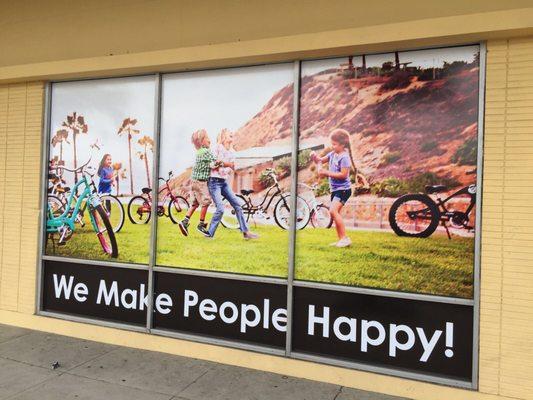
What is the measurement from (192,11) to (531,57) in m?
3.38

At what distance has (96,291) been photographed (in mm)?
5645

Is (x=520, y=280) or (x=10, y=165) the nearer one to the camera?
(x=520, y=280)

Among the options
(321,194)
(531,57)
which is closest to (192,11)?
(321,194)

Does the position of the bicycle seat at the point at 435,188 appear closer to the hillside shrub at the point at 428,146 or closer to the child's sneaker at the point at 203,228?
the hillside shrub at the point at 428,146

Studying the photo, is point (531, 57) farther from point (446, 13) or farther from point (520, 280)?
point (520, 280)

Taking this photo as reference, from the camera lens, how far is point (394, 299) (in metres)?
4.37

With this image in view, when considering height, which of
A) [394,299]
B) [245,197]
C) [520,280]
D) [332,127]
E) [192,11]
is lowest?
[394,299]

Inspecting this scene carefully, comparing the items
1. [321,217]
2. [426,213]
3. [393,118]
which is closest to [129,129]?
[321,217]

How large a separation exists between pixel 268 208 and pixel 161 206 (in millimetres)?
1310

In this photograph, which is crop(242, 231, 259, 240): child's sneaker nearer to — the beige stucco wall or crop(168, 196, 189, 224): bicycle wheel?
crop(168, 196, 189, 224): bicycle wheel

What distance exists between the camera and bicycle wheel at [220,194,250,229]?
16.4ft

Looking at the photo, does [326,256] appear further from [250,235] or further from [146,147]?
[146,147]

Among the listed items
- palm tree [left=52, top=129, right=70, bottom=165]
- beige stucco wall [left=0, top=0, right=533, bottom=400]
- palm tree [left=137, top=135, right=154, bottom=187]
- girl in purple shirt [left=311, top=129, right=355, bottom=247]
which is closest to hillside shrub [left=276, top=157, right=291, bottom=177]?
girl in purple shirt [left=311, top=129, right=355, bottom=247]

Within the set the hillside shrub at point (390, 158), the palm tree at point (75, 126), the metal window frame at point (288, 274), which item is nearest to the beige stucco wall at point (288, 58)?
the metal window frame at point (288, 274)
